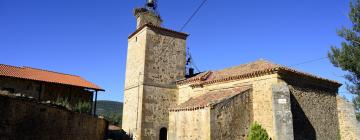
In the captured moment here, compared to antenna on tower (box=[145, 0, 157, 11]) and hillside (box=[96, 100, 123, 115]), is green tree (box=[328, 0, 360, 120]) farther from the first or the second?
hillside (box=[96, 100, 123, 115])

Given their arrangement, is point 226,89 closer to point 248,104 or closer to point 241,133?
Result: point 248,104

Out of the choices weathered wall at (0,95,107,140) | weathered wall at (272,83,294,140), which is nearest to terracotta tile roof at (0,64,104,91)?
weathered wall at (0,95,107,140)

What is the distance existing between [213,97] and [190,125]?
6.62 ft

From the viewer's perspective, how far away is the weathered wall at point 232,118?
48.4 ft

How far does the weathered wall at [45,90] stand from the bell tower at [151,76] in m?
3.37

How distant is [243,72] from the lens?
17.5 m

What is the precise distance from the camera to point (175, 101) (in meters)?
22.1

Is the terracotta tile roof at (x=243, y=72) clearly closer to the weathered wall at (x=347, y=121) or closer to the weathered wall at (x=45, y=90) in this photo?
the weathered wall at (x=347, y=121)

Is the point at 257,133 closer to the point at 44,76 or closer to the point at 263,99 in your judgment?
the point at 263,99

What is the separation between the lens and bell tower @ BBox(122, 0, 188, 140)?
2080 centimetres

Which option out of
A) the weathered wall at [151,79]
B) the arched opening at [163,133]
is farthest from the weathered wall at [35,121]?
the arched opening at [163,133]

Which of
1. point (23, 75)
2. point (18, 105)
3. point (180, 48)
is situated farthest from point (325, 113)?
point (23, 75)

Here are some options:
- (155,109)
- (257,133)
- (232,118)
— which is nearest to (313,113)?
(257,133)

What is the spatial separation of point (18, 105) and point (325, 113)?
618 inches
